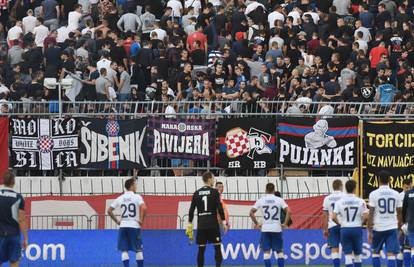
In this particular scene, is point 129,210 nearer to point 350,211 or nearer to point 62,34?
point 350,211

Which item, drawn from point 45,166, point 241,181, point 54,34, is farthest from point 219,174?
point 54,34

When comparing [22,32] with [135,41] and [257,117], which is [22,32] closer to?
[135,41]

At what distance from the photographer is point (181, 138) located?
120 ft

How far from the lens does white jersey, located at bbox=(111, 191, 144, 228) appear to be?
30547mm

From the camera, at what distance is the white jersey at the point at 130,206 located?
30.5 metres

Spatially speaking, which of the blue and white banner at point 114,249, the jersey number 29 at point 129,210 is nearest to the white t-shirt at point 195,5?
the blue and white banner at point 114,249

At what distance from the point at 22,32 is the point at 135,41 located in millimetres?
3777

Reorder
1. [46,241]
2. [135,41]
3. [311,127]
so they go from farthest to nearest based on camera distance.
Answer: [135,41] < [311,127] < [46,241]

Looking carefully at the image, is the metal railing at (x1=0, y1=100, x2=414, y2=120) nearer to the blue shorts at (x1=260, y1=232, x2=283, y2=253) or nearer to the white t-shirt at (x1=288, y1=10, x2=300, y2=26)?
the white t-shirt at (x1=288, y1=10, x2=300, y2=26)

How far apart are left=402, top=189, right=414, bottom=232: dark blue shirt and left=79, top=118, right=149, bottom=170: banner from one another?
8.70m

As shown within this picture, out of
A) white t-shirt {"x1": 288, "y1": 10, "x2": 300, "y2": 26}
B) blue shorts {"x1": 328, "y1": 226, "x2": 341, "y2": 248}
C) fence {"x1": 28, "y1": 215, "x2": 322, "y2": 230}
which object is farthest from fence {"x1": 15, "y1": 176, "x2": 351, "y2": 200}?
white t-shirt {"x1": 288, "y1": 10, "x2": 300, "y2": 26}

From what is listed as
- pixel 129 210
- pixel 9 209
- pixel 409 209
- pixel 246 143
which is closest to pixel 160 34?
pixel 246 143

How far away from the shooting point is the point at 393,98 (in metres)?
37.8

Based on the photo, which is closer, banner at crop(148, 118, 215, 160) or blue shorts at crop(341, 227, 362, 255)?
blue shorts at crop(341, 227, 362, 255)
